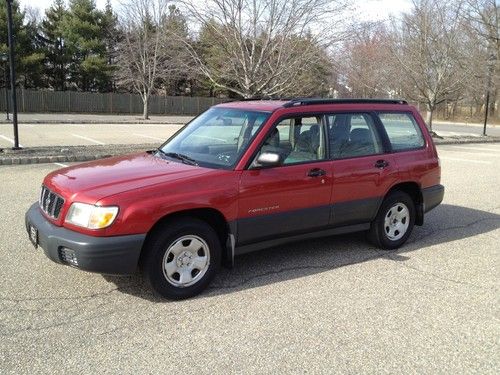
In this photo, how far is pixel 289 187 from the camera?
468cm

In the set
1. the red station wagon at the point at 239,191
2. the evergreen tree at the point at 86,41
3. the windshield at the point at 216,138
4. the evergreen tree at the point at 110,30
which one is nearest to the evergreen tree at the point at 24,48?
the evergreen tree at the point at 86,41

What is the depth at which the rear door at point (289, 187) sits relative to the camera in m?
4.47

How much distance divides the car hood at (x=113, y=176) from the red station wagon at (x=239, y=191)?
1cm

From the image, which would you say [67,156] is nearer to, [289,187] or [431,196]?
[289,187]

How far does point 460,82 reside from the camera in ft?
73.9

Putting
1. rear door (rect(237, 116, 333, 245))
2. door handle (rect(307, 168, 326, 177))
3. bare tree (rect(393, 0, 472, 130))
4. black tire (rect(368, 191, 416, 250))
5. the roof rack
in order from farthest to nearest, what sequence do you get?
bare tree (rect(393, 0, 472, 130))
black tire (rect(368, 191, 416, 250))
the roof rack
door handle (rect(307, 168, 326, 177))
rear door (rect(237, 116, 333, 245))

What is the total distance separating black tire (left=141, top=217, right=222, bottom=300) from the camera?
3982 mm

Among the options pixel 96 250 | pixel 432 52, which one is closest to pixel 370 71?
pixel 432 52

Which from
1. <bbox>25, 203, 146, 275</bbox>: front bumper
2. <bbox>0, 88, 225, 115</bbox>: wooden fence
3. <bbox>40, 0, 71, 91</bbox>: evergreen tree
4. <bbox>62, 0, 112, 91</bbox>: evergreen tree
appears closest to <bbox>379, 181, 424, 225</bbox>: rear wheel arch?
<bbox>25, 203, 146, 275</bbox>: front bumper

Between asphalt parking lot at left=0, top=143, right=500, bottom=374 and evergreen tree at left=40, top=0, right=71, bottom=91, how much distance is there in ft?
149

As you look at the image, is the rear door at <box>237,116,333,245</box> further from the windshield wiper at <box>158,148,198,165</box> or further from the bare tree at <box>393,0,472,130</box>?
the bare tree at <box>393,0,472,130</box>

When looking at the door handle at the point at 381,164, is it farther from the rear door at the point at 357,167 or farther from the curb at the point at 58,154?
the curb at the point at 58,154

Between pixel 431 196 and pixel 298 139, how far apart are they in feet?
7.24

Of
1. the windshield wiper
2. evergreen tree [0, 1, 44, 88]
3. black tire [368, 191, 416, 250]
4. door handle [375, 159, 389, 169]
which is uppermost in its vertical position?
evergreen tree [0, 1, 44, 88]
